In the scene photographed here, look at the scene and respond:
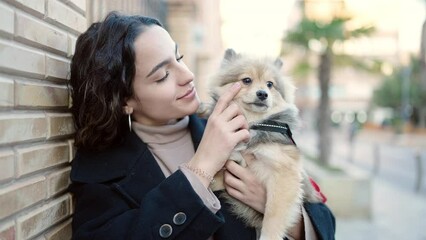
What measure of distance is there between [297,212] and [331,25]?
386 inches

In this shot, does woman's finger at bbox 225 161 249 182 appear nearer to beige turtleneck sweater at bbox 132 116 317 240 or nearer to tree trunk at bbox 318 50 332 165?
beige turtleneck sweater at bbox 132 116 317 240

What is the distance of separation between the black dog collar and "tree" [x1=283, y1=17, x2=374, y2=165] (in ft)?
29.4

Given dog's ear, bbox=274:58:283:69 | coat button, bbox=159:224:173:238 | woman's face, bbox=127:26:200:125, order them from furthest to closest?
dog's ear, bbox=274:58:283:69 → woman's face, bbox=127:26:200:125 → coat button, bbox=159:224:173:238

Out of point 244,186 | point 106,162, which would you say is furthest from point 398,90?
point 106,162

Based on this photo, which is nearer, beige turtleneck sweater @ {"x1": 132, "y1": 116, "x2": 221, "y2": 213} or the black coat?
the black coat

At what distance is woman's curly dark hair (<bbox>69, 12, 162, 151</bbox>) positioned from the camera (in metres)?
1.94

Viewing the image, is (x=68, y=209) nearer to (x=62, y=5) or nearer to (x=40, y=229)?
(x=40, y=229)

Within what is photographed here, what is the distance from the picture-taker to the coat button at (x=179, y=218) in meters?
1.73

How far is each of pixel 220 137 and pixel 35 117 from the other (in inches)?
31.1

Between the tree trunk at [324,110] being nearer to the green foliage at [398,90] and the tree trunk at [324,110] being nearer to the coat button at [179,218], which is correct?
the coat button at [179,218]

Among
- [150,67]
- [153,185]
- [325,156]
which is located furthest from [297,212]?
[325,156]

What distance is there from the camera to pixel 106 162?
6.52 feet

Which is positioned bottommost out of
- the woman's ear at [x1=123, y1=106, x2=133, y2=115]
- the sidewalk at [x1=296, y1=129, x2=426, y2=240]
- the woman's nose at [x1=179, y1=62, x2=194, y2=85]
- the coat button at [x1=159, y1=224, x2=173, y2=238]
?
the sidewalk at [x1=296, y1=129, x2=426, y2=240]

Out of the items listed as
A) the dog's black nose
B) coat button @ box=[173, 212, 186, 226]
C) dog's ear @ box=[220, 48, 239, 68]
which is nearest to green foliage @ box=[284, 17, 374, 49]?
dog's ear @ box=[220, 48, 239, 68]
